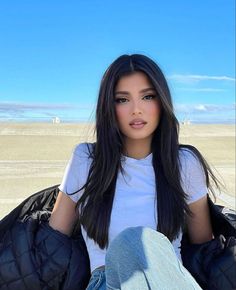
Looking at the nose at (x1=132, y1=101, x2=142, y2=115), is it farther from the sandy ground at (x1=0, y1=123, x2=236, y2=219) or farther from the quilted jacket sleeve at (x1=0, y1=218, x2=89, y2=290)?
the quilted jacket sleeve at (x1=0, y1=218, x2=89, y2=290)

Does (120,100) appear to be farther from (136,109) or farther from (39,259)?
(39,259)

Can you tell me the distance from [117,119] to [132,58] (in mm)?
259

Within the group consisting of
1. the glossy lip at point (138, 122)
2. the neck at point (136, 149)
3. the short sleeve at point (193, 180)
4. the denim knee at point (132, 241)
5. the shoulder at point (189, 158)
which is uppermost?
the glossy lip at point (138, 122)

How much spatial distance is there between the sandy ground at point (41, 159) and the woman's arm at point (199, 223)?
55 cm

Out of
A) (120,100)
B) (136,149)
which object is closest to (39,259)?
(136,149)

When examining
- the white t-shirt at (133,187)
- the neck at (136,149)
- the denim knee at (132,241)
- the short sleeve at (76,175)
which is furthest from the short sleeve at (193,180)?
the denim knee at (132,241)

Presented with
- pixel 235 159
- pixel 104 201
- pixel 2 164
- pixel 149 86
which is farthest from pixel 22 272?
pixel 235 159

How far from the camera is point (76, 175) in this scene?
1.89 meters

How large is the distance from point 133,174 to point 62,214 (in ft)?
1.12

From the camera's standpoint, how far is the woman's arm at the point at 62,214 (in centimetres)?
189

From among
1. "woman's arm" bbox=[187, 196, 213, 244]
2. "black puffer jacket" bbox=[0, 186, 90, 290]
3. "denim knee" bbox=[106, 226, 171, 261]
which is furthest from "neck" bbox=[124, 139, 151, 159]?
"denim knee" bbox=[106, 226, 171, 261]

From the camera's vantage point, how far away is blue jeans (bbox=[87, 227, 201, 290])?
1282 millimetres

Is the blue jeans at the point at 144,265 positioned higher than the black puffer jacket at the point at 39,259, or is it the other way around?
the blue jeans at the point at 144,265

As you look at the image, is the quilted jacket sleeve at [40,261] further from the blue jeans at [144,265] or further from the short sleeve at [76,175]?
the blue jeans at [144,265]
